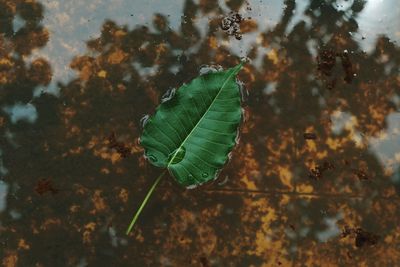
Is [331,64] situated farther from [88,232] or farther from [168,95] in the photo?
[88,232]

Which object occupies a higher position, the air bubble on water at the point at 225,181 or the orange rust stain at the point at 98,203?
the air bubble on water at the point at 225,181

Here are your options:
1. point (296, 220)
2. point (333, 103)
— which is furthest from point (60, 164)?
point (333, 103)

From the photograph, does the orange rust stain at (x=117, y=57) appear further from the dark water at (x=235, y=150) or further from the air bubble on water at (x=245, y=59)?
the air bubble on water at (x=245, y=59)

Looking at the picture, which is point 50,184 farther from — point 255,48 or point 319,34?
point 319,34

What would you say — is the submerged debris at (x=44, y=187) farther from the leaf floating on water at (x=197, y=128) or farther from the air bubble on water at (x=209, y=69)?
the air bubble on water at (x=209, y=69)

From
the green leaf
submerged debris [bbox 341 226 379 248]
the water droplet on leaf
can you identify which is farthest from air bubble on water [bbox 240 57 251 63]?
submerged debris [bbox 341 226 379 248]

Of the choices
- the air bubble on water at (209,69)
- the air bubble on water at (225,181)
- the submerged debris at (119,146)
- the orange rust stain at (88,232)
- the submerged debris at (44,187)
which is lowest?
the orange rust stain at (88,232)

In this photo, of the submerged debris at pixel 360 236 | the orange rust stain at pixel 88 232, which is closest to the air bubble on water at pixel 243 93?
the submerged debris at pixel 360 236

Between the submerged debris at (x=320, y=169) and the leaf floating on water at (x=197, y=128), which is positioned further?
the submerged debris at (x=320, y=169)

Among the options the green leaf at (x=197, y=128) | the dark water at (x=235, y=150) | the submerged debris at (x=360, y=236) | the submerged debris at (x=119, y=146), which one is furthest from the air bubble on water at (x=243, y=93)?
the submerged debris at (x=360, y=236)
